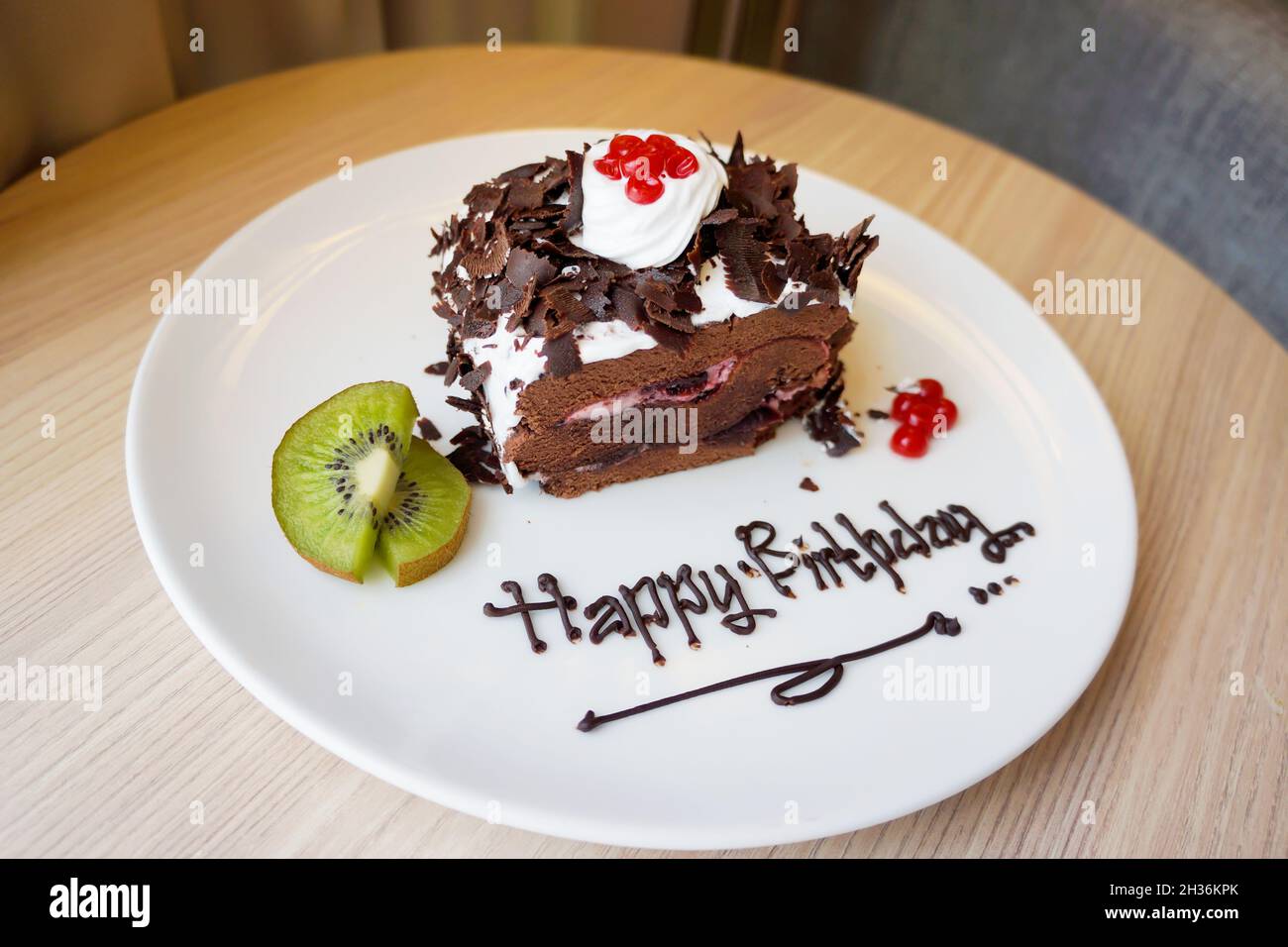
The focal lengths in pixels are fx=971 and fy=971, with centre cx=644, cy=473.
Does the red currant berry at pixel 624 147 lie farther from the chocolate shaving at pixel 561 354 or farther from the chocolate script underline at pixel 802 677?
the chocolate script underline at pixel 802 677

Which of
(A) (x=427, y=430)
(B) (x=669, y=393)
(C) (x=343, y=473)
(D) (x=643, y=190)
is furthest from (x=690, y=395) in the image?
(C) (x=343, y=473)

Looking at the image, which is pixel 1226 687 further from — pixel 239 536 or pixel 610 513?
pixel 239 536

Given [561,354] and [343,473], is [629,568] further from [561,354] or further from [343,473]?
[343,473]

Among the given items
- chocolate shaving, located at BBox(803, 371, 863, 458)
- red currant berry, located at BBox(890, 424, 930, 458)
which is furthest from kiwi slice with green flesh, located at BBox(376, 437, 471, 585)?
red currant berry, located at BBox(890, 424, 930, 458)

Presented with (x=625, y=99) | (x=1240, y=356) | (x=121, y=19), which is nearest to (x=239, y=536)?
(x=121, y=19)

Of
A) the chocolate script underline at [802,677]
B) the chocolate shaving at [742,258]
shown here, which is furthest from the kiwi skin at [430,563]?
the chocolate shaving at [742,258]

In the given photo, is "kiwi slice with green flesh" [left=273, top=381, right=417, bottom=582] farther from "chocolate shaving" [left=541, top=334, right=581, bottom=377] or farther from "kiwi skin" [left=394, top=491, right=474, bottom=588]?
"chocolate shaving" [left=541, top=334, right=581, bottom=377]

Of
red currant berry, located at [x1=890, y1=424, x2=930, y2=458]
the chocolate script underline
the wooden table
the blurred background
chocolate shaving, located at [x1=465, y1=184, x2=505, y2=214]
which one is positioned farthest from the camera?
the blurred background
